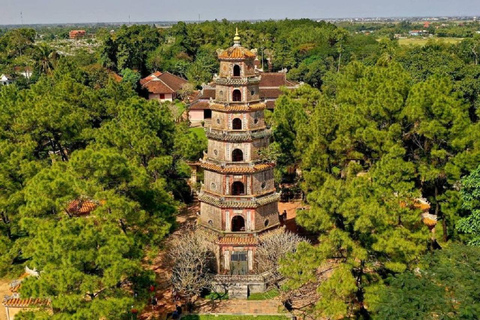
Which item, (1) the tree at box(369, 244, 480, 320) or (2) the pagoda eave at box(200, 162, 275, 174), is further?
(2) the pagoda eave at box(200, 162, 275, 174)

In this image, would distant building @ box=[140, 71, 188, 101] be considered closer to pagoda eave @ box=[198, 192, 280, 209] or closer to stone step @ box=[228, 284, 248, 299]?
pagoda eave @ box=[198, 192, 280, 209]

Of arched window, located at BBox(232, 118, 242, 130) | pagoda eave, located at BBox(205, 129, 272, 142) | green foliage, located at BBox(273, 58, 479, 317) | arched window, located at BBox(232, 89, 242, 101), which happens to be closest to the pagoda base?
green foliage, located at BBox(273, 58, 479, 317)

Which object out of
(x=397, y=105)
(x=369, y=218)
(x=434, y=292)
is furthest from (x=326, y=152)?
(x=434, y=292)

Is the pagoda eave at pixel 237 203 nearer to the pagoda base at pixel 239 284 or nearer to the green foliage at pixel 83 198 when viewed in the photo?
the green foliage at pixel 83 198

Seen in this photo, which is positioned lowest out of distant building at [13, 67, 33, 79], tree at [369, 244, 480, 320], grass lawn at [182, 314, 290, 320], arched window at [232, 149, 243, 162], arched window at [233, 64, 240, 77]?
grass lawn at [182, 314, 290, 320]

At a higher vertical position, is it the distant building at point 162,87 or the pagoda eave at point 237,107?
the pagoda eave at point 237,107

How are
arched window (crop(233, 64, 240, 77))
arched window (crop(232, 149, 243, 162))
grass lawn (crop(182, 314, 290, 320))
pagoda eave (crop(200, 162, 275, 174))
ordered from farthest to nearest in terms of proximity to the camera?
arched window (crop(232, 149, 243, 162)) < pagoda eave (crop(200, 162, 275, 174)) < arched window (crop(233, 64, 240, 77)) < grass lawn (crop(182, 314, 290, 320))

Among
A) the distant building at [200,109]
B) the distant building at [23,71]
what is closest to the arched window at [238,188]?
the distant building at [200,109]
